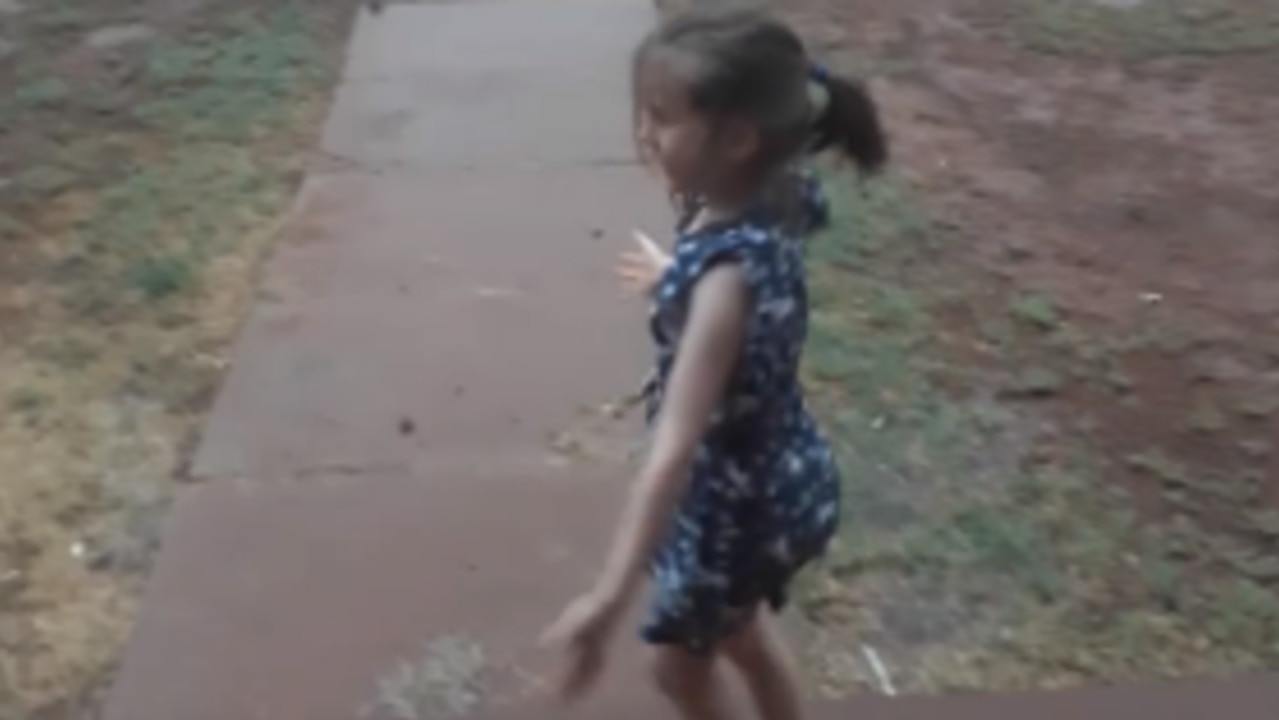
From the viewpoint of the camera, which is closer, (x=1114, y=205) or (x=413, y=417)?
(x=413, y=417)

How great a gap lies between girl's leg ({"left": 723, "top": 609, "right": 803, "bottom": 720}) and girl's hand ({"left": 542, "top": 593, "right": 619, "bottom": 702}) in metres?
0.43

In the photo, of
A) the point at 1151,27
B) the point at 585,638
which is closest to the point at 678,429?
the point at 585,638

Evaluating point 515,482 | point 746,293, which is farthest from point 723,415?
point 515,482

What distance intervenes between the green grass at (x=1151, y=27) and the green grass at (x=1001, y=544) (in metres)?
2.02

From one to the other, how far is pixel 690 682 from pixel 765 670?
4.7 inches

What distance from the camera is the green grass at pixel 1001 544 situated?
338 cm

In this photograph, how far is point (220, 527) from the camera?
148 inches

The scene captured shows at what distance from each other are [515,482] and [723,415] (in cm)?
138

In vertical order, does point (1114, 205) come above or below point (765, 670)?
below

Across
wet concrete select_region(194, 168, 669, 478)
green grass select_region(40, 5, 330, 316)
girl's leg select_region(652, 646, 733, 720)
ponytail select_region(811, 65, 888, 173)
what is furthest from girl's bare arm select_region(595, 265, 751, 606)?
green grass select_region(40, 5, 330, 316)

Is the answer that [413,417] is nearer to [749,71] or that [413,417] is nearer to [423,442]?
[423,442]

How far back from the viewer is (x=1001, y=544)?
3.64 m

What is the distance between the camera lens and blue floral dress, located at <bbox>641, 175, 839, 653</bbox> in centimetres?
246

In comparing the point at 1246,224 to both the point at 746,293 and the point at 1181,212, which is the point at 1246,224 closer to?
the point at 1181,212
